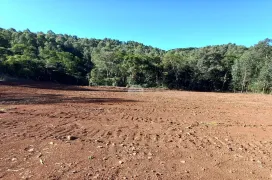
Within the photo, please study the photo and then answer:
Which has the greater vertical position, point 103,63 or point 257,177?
point 103,63

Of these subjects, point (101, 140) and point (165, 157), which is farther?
point (101, 140)

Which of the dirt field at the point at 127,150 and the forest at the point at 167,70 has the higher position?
the forest at the point at 167,70

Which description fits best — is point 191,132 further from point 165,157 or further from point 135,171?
point 135,171

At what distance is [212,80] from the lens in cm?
3600

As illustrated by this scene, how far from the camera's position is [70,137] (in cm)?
458

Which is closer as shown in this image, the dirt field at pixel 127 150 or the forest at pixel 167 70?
the dirt field at pixel 127 150

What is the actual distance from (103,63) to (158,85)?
32.5ft

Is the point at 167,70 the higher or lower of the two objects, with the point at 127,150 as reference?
higher

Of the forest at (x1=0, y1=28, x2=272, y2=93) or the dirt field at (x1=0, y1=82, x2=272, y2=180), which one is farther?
the forest at (x1=0, y1=28, x2=272, y2=93)

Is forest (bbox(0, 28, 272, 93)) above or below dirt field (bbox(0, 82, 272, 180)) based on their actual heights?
above

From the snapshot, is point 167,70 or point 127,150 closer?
point 127,150

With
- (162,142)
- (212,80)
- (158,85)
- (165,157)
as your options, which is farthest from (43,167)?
(212,80)

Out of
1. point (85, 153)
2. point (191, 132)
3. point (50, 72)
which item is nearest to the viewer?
point (85, 153)

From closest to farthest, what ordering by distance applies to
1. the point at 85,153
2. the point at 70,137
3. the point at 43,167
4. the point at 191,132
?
1. the point at 43,167
2. the point at 85,153
3. the point at 70,137
4. the point at 191,132
